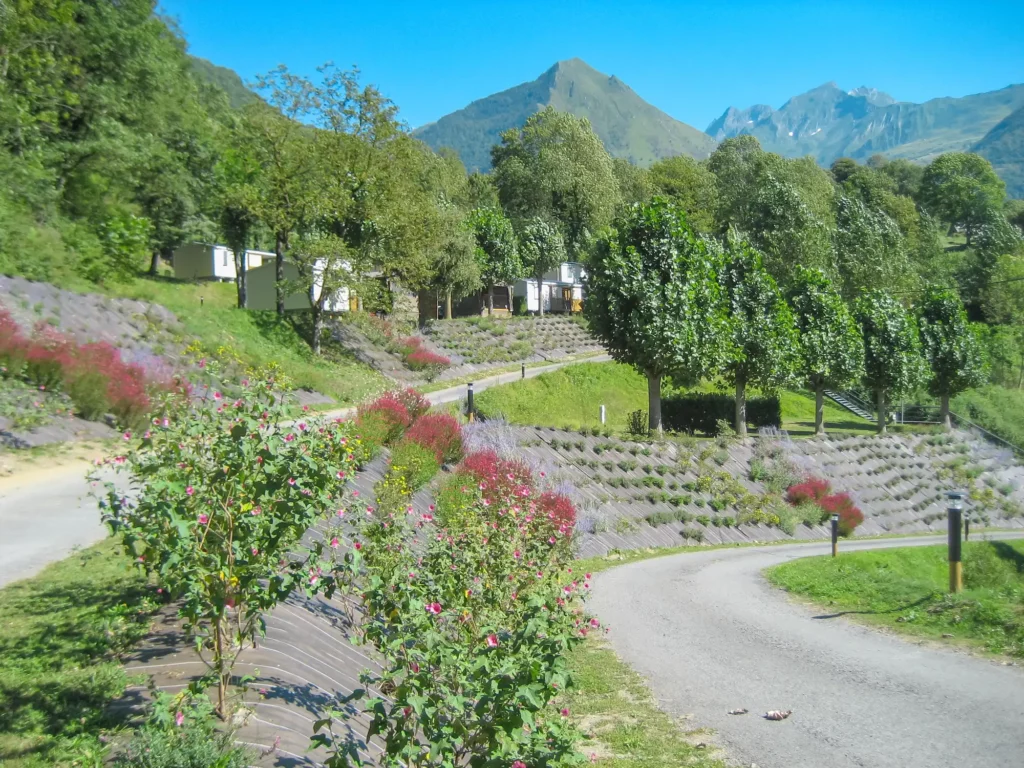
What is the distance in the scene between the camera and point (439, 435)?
16484 millimetres

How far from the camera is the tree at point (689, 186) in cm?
7775

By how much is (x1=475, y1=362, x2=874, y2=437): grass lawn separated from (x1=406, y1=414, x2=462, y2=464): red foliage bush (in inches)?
456

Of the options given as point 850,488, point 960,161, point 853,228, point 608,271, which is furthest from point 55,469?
point 960,161

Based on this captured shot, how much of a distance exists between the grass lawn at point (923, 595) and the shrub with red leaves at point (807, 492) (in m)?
8.56

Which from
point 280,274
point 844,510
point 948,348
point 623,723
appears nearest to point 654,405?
point 844,510

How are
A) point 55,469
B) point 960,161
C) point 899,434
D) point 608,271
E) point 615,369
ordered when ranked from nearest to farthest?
point 55,469 → point 608,271 → point 899,434 → point 615,369 → point 960,161

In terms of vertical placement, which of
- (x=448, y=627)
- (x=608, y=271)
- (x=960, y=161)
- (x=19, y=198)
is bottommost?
(x=448, y=627)

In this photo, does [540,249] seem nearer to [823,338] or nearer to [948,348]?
[823,338]

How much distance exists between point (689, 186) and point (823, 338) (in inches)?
1843

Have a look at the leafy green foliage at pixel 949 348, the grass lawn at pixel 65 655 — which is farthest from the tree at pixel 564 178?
the grass lawn at pixel 65 655

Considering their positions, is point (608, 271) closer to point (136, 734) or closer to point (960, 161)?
point (136, 734)

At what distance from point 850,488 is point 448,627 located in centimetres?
2683

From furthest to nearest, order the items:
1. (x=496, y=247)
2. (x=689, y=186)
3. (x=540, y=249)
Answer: (x=689, y=186), (x=540, y=249), (x=496, y=247)

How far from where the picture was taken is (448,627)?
739 cm
